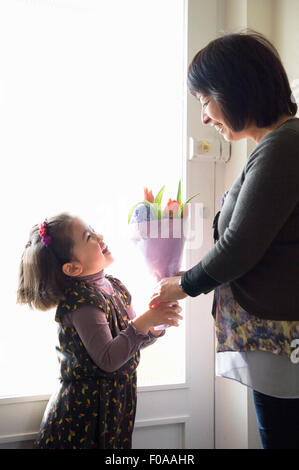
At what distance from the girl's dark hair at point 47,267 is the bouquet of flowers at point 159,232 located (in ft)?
0.69

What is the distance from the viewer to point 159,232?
45.1 inches

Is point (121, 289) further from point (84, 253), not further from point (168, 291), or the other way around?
point (168, 291)

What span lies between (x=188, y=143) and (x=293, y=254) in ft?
2.50

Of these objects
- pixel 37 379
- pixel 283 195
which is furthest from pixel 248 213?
pixel 37 379

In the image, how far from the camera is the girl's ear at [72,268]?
1.25m

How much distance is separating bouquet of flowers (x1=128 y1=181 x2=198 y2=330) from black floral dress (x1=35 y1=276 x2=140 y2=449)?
200 mm

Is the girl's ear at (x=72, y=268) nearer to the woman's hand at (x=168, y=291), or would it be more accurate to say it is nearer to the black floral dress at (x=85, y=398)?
the black floral dress at (x=85, y=398)

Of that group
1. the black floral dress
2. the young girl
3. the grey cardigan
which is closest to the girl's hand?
the young girl

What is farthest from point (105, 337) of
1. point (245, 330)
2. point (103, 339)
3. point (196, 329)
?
point (196, 329)

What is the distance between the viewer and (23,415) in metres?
1.37

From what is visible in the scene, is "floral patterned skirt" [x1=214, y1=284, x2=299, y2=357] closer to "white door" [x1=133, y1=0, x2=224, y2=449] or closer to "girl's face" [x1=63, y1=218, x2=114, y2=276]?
"girl's face" [x1=63, y1=218, x2=114, y2=276]

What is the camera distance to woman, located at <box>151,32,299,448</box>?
900 mm
